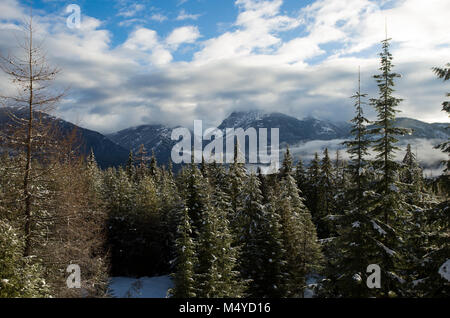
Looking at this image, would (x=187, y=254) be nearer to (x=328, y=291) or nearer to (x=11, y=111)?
(x=328, y=291)

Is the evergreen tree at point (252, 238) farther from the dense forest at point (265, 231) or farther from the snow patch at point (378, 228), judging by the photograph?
the snow patch at point (378, 228)

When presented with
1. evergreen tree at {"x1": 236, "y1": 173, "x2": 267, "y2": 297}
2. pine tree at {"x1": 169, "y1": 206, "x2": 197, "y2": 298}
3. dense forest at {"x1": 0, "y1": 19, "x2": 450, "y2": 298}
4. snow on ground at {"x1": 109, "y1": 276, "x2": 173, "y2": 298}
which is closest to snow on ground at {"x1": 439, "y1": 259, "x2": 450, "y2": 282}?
dense forest at {"x1": 0, "y1": 19, "x2": 450, "y2": 298}

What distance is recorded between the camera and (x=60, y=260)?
577 inches

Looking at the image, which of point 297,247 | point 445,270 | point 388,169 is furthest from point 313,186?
point 445,270

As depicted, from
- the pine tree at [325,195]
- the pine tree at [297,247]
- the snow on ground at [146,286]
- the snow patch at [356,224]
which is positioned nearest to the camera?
the snow patch at [356,224]

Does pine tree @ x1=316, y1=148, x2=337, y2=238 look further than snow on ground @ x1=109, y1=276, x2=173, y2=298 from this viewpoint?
Yes

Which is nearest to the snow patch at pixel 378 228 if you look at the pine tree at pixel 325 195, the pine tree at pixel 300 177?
the pine tree at pixel 325 195

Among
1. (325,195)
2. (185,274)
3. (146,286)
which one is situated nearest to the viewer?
(185,274)

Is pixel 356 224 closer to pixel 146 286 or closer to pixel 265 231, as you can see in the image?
pixel 265 231

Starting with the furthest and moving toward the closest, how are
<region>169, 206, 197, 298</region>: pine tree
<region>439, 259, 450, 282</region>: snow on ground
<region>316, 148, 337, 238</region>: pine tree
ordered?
<region>316, 148, 337, 238</region>: pine tree < <region>169, 206, 197, 298</region>: pine tree < <region>439, 259, 450, 282</region>: snow on ground

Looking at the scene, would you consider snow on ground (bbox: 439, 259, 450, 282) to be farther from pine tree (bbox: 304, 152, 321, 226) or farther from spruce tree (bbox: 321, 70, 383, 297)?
pine tree (bbox: 304, 152, 321, 226)

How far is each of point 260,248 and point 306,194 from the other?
30.3m

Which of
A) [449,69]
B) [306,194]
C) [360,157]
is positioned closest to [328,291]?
[360,157]

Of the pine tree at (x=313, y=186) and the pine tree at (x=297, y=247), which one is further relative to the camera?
the pine tree at (x=313, y=186)
